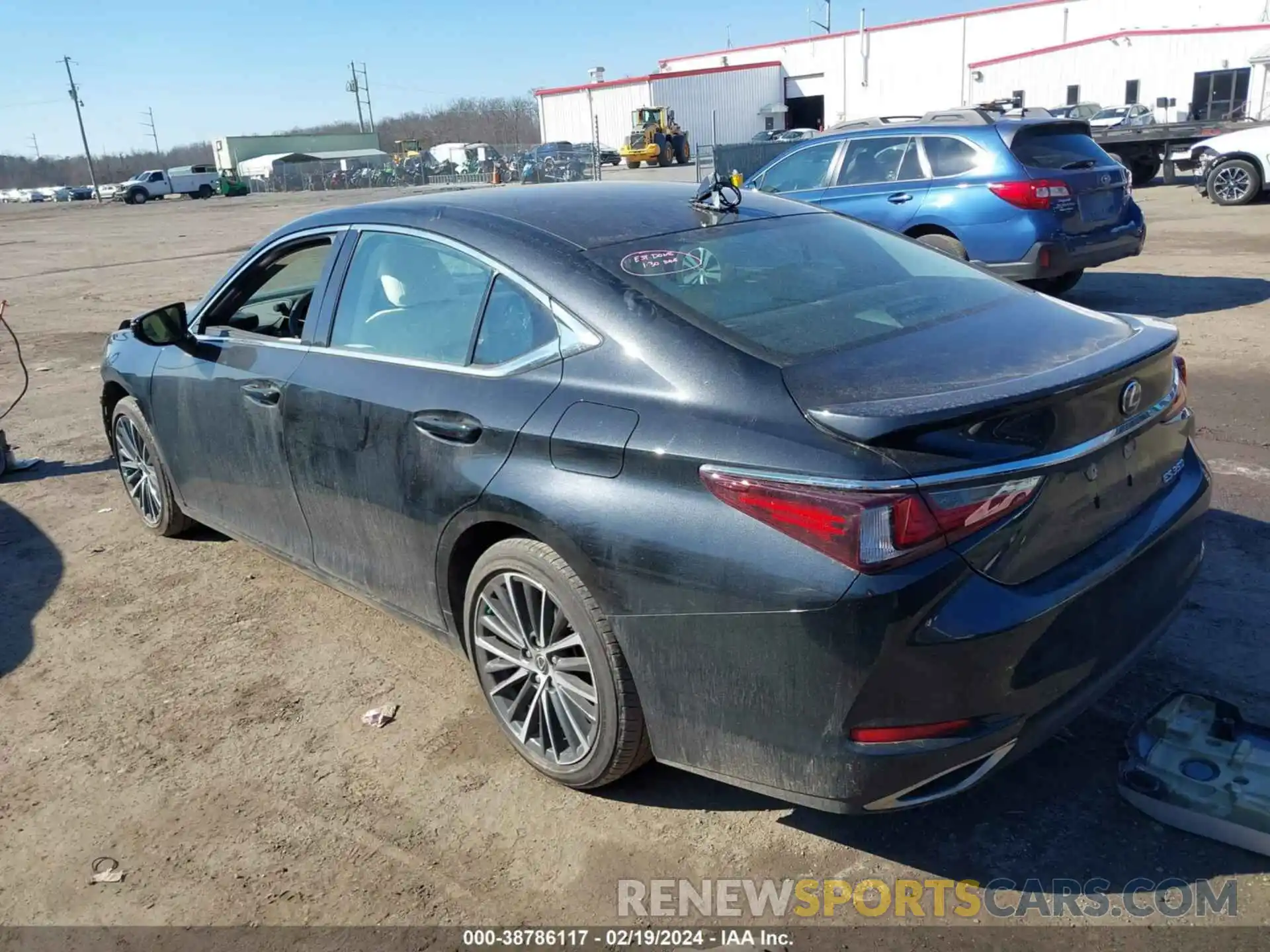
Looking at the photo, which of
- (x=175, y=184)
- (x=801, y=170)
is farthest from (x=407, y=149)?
(x=801, y=170)

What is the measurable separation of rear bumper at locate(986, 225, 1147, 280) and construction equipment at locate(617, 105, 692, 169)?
152 ft

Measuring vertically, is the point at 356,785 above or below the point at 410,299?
A: below

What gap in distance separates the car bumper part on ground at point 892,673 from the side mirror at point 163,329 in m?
2.82

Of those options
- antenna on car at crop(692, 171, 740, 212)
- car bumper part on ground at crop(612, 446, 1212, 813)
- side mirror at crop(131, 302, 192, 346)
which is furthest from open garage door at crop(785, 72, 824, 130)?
car bumper part on ground at crop(612, 446, 1212, 813)

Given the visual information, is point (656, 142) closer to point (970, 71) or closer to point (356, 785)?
point (970, 71)

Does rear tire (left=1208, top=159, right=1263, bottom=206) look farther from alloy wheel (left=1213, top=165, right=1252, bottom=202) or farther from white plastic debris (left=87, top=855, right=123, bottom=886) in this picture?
white plastic debris (left=87, top=855, right=123, bottom=886)

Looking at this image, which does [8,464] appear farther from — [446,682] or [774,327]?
[774,327]

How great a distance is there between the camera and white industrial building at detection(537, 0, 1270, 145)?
41250 millimetres

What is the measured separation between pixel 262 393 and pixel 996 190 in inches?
265

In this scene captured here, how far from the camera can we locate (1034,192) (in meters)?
8.23

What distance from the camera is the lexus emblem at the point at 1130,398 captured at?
8.32 feet

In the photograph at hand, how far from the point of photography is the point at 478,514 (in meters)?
2.93

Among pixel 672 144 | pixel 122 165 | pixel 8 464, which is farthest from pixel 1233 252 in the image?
pixel 122 165

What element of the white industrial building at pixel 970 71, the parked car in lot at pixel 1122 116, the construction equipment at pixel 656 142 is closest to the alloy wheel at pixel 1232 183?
the parked car in lot at pixel 1122 116
